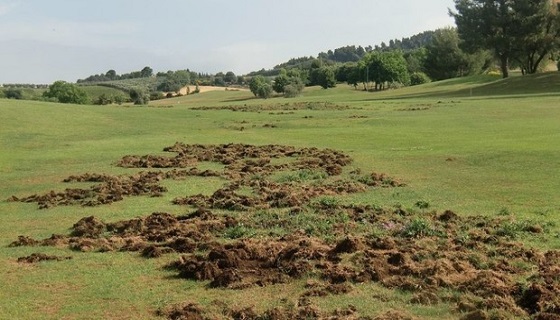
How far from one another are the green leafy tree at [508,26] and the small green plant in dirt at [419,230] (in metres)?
84.4

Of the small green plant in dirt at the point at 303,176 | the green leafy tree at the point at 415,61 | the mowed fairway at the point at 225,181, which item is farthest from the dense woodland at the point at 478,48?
the small green plant in dirt at the point at 303,176

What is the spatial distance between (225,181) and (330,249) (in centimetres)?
1218

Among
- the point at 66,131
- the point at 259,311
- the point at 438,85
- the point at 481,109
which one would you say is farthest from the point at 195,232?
the point at 438,85

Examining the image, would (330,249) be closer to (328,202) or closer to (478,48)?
(328,202)

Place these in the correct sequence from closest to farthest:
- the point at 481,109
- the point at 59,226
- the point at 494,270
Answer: the point at 494,270
the point at 59,226
the point at 481,109

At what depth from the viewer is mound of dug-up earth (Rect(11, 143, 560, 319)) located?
1019 cm

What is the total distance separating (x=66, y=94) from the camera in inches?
4872

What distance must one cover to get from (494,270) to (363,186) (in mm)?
10616

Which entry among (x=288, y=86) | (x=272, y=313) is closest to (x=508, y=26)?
(x=288, y=86)

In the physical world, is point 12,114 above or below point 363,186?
above

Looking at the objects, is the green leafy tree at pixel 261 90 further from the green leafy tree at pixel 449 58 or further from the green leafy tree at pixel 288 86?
the green leafy tree at pixel 449 58

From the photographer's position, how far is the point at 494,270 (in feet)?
38.3

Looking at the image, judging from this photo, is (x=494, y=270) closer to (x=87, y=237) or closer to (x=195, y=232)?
(x=195, y=232)

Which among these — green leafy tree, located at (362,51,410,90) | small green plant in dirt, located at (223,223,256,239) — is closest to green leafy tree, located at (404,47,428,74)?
green leafy tree, located at (362,51,410,90)
